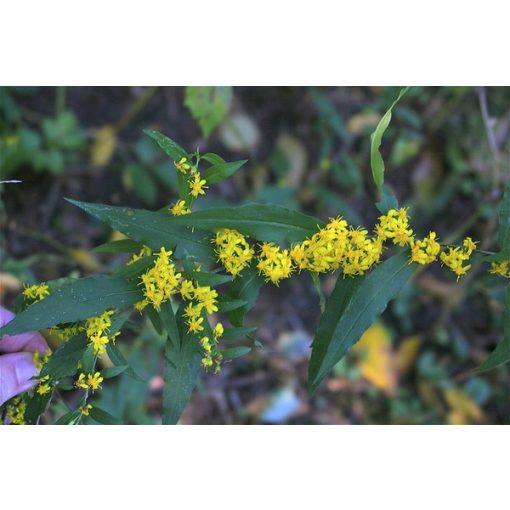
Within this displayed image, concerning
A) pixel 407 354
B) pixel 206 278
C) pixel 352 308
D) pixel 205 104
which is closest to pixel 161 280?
pixel 206 278

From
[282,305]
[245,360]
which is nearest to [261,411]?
[245,360]

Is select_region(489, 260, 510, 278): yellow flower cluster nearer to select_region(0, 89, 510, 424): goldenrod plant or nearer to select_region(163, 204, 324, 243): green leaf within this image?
select_region(0, 89, 510, 424): goldenrod plant

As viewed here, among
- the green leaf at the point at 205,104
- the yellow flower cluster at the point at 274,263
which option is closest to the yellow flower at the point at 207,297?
the yellow flower cluster at the point at 274,263

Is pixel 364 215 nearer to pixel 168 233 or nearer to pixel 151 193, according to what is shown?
pixel 151 193

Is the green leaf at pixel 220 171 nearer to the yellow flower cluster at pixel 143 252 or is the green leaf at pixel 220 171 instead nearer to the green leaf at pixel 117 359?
the yellow flower cluster at pixel 143 252

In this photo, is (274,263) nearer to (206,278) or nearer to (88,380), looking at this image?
(206,278)

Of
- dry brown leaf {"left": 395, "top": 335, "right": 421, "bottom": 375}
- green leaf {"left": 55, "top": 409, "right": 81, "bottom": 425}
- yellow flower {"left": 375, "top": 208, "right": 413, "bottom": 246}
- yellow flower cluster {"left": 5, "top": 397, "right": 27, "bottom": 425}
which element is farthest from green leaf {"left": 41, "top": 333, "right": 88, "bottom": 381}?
dry brown leaf {"left": 395, "top": 335, "right": 421, "bottom": 375}
